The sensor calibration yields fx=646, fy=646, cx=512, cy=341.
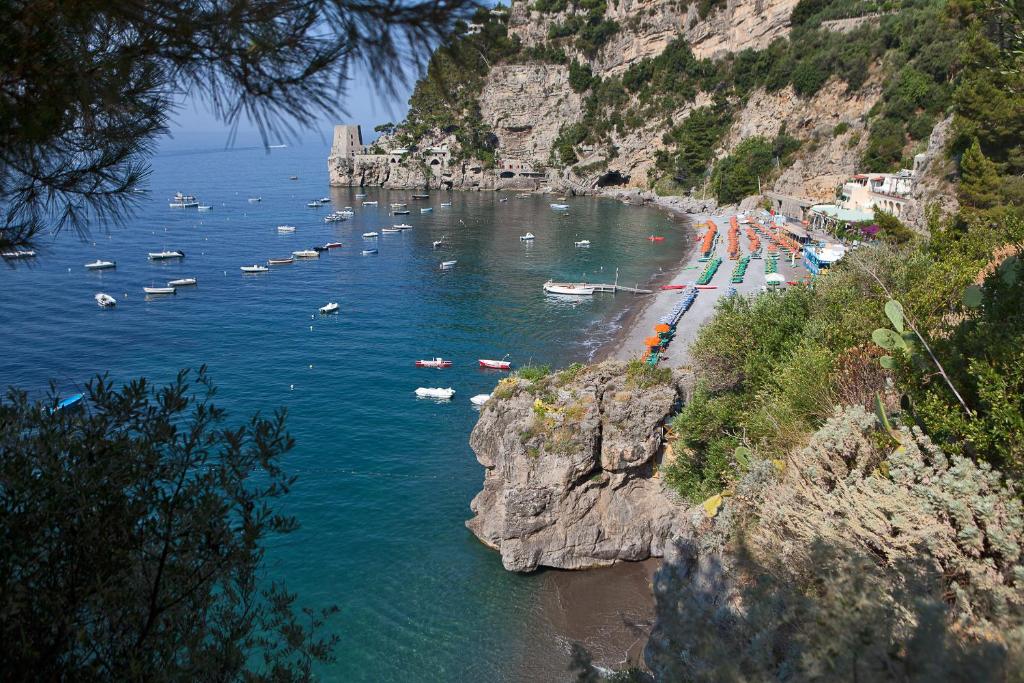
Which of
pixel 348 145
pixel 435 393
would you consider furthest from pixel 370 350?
pixel 348 145

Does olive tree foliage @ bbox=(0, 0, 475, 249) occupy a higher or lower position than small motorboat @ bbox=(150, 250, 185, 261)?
higher

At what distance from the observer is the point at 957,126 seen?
29.8 m

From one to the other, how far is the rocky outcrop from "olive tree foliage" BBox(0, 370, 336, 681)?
11411 mm

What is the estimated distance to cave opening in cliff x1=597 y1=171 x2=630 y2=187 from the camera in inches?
3248

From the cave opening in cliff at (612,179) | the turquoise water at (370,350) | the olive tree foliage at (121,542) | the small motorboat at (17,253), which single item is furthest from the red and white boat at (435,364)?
the cave opening in cliff at (612,179)

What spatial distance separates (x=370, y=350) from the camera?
30000mm

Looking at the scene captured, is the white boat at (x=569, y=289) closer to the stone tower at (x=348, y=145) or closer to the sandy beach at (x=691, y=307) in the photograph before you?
the sandy beach at (x=691, y=307)

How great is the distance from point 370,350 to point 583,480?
17019 millimetres

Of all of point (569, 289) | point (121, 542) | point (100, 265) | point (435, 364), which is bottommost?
point (435, 364)

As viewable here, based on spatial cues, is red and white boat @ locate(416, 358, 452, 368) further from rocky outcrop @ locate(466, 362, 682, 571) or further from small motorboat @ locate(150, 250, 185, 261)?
small motorboat @ locate(150, 250, 185, 261)

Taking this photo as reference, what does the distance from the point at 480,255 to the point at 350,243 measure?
39.0ft

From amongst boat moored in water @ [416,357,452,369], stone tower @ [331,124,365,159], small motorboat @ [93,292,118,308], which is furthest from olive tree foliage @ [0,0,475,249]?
stone tower @ [331,124,365,159]

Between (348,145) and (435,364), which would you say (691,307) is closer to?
(435,364)

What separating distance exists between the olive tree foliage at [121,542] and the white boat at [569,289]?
3497 centimetres
